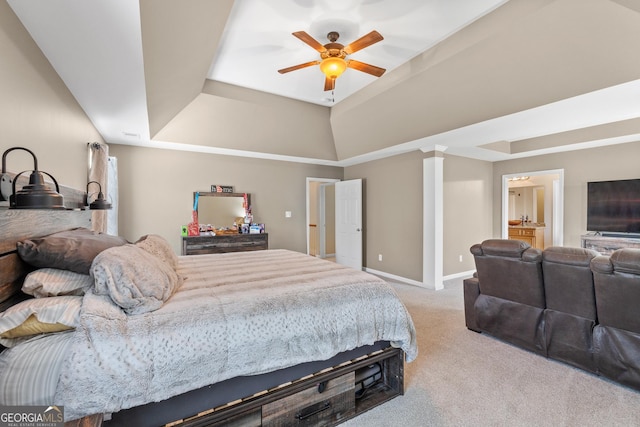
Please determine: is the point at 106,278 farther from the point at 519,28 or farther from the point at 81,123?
the point at 519,28

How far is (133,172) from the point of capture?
4.46 m

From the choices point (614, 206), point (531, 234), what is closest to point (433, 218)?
point (614, 206)

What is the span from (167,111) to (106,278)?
2709 millimetres

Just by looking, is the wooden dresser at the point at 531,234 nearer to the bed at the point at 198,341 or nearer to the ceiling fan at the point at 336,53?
the ceiling fan at the point at 336,53

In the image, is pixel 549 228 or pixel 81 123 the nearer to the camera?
pixel 81 123

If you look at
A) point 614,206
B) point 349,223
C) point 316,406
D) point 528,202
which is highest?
point 528,202

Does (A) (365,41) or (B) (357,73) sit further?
(B) (357,73)

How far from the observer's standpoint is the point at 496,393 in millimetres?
2027

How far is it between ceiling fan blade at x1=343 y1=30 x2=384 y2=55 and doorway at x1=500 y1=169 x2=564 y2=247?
15.5ft

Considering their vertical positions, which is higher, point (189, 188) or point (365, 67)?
point (365, 67)

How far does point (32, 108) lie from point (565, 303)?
163 inches

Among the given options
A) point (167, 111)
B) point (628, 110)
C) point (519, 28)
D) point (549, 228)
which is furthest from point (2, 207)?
point (549, 228)

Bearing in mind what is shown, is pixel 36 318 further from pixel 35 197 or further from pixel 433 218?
pixel 433 218

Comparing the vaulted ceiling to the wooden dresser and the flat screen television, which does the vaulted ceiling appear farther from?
the wooden dresser
